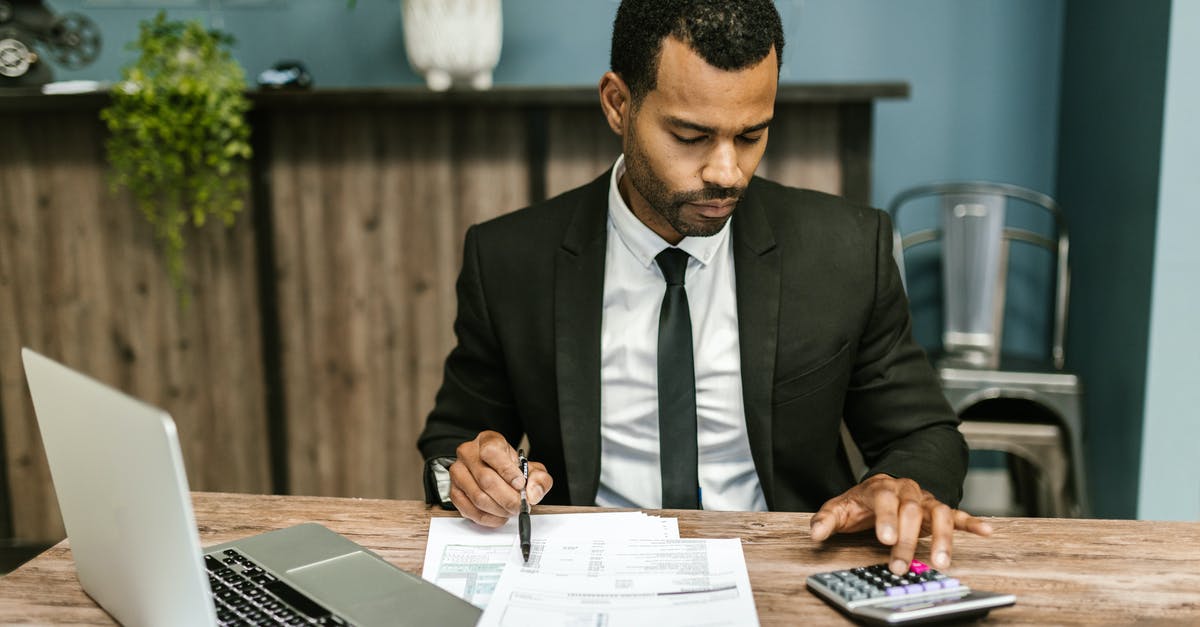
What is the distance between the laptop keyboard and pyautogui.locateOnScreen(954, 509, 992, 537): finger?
63 centimetres

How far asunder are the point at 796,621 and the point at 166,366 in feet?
7.64

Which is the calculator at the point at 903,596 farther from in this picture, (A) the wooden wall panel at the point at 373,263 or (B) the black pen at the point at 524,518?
(A) the wooden wall panel at the point at 373,263

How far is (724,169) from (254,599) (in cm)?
74

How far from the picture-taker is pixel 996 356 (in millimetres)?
2557

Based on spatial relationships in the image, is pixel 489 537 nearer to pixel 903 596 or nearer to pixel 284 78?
pixel 903 596

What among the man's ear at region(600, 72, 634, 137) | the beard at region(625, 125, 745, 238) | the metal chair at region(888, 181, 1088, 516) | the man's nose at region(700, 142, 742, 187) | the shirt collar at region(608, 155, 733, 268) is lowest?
the metal chair at region(888, 181, 1088, 516)

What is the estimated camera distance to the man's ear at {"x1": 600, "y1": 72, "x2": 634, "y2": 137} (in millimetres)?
1375

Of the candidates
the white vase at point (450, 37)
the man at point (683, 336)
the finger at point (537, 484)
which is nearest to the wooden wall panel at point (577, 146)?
the white vase at point (450, 37)

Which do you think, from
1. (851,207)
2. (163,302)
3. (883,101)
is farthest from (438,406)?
(883,101)

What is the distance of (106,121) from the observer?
256cm

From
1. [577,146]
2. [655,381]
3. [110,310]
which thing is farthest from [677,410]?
[110,310]

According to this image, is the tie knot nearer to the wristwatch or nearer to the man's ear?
the man's ear

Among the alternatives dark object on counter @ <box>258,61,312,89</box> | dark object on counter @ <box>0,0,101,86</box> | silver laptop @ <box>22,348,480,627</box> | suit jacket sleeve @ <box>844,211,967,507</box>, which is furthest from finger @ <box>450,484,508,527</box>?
dark object on counter @ <box>0,0,101,86</box>

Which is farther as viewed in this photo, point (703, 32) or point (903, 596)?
point (703, 32)
